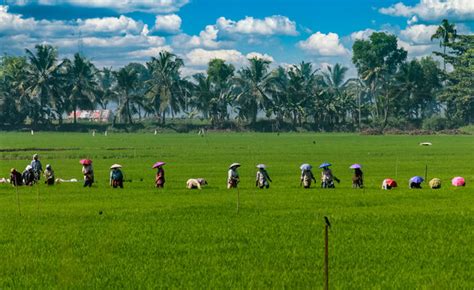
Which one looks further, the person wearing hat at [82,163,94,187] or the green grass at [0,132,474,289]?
the person wearing hat at [82,163,94,187]

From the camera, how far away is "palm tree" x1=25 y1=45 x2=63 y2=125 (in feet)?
333

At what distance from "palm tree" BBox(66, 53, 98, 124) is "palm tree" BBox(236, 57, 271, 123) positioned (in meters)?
21.3

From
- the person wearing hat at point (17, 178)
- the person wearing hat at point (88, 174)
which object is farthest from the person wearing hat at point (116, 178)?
the person wearing hat at point (17, 178)

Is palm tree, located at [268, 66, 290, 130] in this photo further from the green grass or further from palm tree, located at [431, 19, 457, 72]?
the green grass

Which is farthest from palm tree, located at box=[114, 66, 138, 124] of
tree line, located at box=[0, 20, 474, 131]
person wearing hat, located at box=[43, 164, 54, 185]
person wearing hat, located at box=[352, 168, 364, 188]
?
person wearing hat, located at box=[352, 168, 364, 188]

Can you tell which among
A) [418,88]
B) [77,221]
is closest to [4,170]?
[77,221]

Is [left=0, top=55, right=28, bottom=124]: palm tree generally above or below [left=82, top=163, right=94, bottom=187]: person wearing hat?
above

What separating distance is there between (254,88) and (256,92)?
83cm

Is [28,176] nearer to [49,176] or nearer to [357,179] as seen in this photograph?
[49,176]

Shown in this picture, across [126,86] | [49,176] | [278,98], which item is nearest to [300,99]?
[278,98]

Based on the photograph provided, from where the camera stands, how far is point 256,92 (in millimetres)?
105250

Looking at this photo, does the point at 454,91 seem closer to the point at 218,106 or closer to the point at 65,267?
the point at 218,106

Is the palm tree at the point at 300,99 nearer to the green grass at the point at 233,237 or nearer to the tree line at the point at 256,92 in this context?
the tree line at the point at 256,92

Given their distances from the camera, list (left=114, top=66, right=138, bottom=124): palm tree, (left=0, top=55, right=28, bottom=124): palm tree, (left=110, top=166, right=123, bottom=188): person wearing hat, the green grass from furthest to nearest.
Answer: (left=114, top=66, right=138, bottom=124): palm tree → (left=0, top=55, right=28, bottom=124): palm tree → (left=110, top=166, right=123, bottom=188): person wearing hat → the green grass
